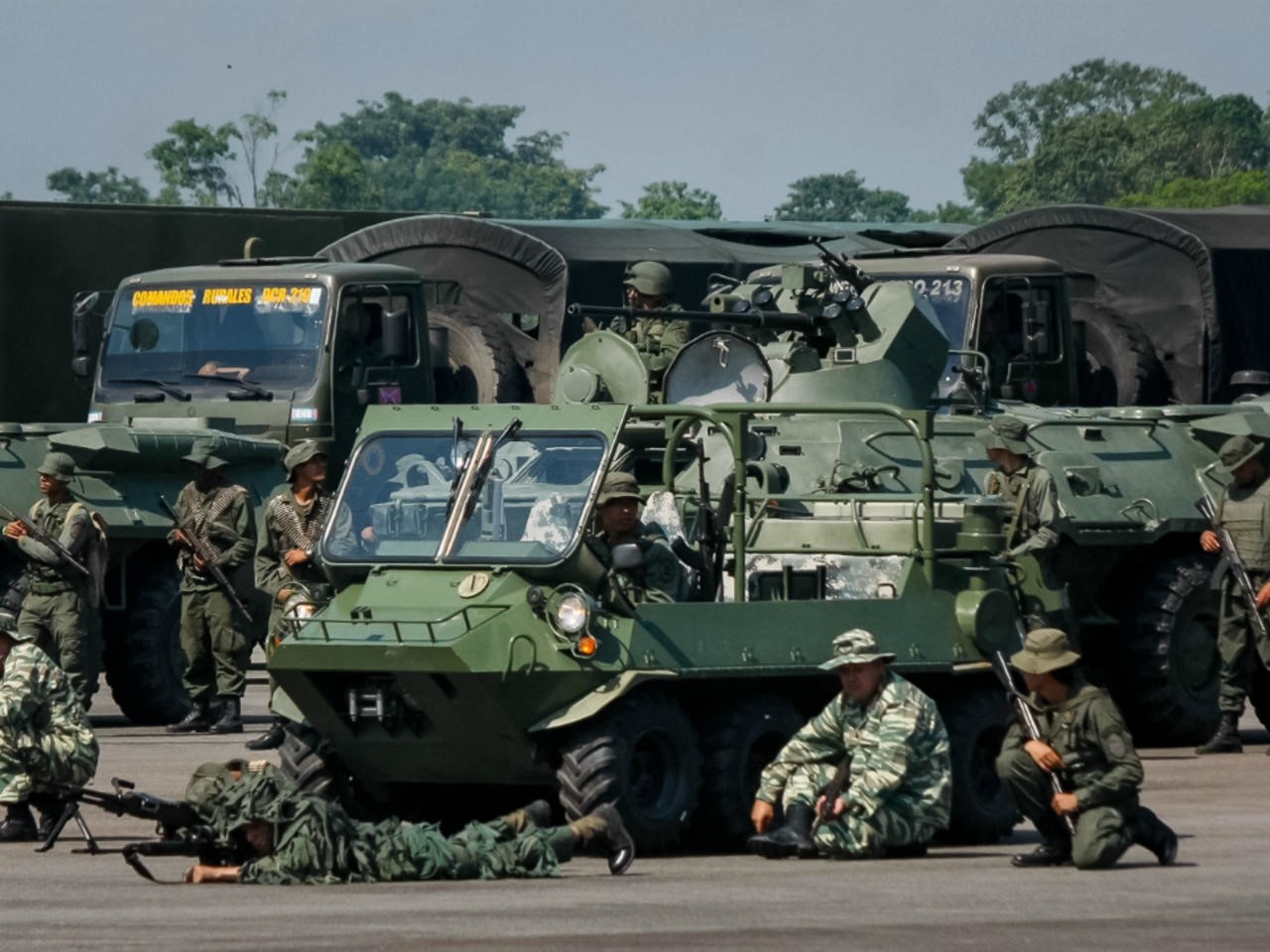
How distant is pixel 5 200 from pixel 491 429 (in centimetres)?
1436

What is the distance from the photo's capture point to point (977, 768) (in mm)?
13805

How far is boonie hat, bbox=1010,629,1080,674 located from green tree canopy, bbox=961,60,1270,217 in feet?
272

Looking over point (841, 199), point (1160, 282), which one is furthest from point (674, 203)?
point (1160, 282)

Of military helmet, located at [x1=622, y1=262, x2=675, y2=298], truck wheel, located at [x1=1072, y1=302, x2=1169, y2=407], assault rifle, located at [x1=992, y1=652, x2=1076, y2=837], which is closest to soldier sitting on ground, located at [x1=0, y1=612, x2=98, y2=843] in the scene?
assault rifle, located at [x1=992, y1=652, x2=1076, y2=837]

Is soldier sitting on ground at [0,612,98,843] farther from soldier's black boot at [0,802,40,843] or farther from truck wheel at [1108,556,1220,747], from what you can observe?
truck wheel at [1108,556,1220,747]

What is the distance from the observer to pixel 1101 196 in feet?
339

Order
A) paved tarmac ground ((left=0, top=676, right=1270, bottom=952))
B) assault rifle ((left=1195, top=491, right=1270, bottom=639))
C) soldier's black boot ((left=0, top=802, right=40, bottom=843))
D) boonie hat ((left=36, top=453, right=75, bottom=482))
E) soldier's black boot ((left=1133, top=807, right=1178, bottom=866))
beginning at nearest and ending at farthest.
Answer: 1. paved tarmac ground ((left=0, top=676, right=1270, bottom=952))
2. soldier's black boot ((left=1133, top=807, right=1178, bottom=866))
3. soldier's black boot ((left=0, top=802, right=40, bottom=843))
4. assault rifle ((left=1195, top=491, right=1270, bottom=639))
5. boonie hat ((left=36, top=453, right=75, bottom=482))

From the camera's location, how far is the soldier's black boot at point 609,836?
483 inches

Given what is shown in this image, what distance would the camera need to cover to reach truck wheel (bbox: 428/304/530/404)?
23922 mm

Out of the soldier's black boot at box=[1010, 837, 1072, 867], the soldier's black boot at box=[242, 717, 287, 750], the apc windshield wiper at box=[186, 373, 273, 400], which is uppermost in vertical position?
the apc windshield wiper at box=[186, 373, 273, 400]

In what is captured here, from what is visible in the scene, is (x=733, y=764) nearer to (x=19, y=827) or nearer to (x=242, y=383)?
(x=19, y=827)

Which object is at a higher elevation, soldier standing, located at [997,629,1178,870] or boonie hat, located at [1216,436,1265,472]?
boonie hat, located at [1216,436,1265,472]

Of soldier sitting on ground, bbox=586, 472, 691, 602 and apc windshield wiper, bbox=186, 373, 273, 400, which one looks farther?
apc windshield wiper, bbox=186, 373, 273, 400

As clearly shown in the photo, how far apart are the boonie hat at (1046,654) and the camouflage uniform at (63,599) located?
7.10 meters
